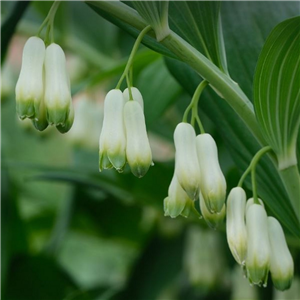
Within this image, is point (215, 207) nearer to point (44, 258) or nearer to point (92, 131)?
point (44, 258)

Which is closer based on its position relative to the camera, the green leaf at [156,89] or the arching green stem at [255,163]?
the arching green stem at [255,163]

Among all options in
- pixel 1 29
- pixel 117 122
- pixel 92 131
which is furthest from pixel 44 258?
pixel 117 122

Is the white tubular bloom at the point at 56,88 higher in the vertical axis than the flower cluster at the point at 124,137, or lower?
higher

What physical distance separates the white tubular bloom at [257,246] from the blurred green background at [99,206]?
0.73 feet

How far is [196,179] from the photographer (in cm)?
62

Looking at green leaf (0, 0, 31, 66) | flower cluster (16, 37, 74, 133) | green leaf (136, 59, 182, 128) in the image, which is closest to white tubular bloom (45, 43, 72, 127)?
flower cluster (16, 37, 74, 133)

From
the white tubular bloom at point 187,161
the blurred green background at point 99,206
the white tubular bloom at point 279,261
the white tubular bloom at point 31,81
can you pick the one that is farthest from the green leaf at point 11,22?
the white tubular bloom at point 279,261

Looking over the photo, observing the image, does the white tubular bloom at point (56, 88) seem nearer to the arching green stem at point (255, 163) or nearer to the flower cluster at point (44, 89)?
the flower cluster at point (44, 89)

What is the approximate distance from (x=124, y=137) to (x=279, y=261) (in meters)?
0.20

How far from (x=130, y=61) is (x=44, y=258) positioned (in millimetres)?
746

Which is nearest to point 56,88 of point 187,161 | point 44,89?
point 44,89

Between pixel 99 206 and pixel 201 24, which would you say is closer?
pixel 201 24

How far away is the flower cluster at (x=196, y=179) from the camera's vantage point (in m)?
0.62

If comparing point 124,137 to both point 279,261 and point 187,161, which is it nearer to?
point 187,161
